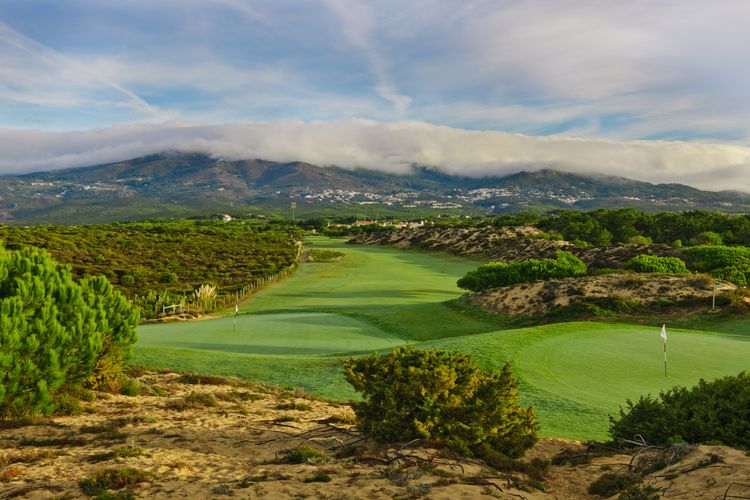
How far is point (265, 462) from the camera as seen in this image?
392 inches

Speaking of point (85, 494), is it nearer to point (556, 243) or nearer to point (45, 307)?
point (45, 307)

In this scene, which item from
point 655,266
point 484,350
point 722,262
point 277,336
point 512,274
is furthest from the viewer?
point 722,262

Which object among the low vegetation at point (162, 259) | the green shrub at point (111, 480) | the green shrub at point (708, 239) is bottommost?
the low vegetation at point (162, 259)

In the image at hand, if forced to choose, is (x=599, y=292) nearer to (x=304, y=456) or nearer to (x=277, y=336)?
(x=277, y=336)

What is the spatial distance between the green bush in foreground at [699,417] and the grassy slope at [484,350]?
61.4 inches

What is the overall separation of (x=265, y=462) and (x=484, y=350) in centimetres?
1127

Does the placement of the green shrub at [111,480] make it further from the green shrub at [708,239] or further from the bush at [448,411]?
the green shrub at [708,239]

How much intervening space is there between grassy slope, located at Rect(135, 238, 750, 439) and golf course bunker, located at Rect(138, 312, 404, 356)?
0.18 feet

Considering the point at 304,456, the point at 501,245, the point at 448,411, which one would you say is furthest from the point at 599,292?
the point at 501,245

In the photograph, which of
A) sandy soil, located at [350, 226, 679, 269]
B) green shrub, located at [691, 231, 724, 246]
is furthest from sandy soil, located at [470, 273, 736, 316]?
green shrub, located at [691, 231, 724, 246]

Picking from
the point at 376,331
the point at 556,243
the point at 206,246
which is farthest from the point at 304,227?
the point at 376,331

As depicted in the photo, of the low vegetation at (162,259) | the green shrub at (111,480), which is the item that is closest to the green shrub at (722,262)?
the green shrub at (111,480)

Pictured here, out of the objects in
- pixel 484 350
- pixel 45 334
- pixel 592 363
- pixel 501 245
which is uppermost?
pixel 45 334

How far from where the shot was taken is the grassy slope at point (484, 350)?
1423cm
